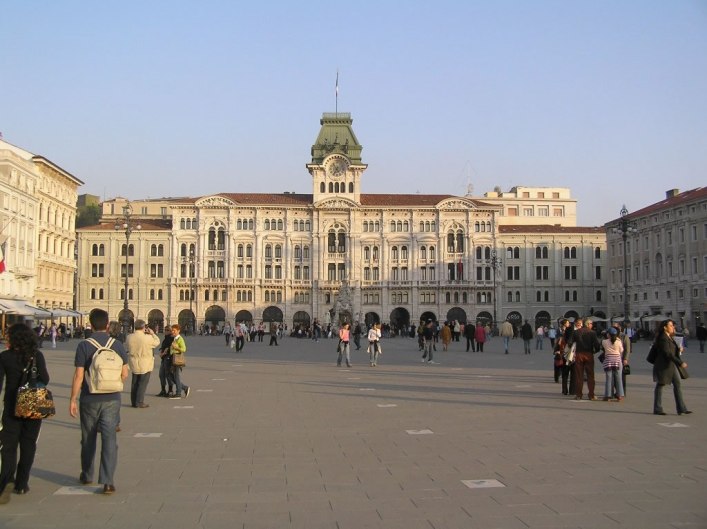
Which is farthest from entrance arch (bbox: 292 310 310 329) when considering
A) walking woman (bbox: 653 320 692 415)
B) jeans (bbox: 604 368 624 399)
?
walking woman (bbox: 653 320 692 415)

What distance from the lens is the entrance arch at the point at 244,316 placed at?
307 ft

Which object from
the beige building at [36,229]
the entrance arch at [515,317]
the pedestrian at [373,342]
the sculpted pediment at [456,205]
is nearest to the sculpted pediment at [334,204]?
the sculpted pediment at [456,205]

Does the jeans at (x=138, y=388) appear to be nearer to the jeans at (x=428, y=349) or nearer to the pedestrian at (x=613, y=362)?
the pedestrian at (x=613, y=362)

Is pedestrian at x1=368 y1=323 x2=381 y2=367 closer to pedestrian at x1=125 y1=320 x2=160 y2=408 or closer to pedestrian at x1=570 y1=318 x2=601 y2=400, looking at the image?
pedestrian at x1=570 y1=318 x2=601 y2=400

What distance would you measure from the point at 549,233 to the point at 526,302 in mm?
9169

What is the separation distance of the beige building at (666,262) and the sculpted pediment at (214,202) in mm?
43468

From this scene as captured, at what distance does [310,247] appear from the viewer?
94.9 metres

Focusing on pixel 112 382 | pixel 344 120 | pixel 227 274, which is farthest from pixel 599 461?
pixel 344 120

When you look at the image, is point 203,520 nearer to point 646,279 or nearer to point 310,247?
point 646,279

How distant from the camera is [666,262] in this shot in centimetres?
7294

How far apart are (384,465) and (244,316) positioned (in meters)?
85.3

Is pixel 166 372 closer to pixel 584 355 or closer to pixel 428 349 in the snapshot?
pixel 584 355

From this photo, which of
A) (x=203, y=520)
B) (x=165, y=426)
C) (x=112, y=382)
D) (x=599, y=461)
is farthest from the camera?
(x=165, y=426)

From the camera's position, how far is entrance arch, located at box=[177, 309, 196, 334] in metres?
92.1
